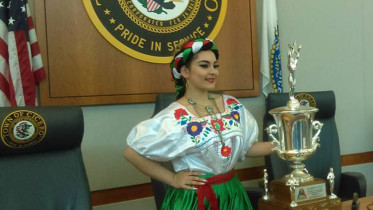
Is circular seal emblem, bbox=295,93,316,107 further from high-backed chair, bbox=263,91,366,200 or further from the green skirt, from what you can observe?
the green skirt

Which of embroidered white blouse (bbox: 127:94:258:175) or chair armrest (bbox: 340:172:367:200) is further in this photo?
chair armrest (bbox: 340:172:367:200)

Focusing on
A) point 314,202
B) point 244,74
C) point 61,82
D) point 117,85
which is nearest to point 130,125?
point 117,85

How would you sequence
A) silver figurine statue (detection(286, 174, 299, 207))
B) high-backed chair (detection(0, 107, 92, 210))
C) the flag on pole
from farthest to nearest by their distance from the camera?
the flag on pole < high-backed chair (detection(0, 107, 92, 210)) < silver figurine statue (detection(286, 174, 299, 207))

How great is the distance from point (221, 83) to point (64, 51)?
93cm

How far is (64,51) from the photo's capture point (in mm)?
1815

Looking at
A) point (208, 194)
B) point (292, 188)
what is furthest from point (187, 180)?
point (292, 188)

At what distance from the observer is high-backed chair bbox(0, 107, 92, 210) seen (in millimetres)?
1311

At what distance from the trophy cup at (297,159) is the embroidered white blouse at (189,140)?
0.71 feet

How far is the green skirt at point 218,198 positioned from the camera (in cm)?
145

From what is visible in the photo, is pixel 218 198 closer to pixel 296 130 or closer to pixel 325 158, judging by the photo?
pixel 296 130

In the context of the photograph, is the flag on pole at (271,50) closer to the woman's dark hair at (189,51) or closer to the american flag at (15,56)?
the woman's dark hair at (189,51)

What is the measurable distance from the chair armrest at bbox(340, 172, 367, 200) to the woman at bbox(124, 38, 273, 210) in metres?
0.79

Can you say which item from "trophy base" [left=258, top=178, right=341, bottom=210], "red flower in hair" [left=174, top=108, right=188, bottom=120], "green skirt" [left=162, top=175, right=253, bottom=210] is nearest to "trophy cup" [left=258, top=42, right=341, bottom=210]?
"trophy base" [left=258, top=178, right=341, bottom=210]

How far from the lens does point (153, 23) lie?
2.01 meters
